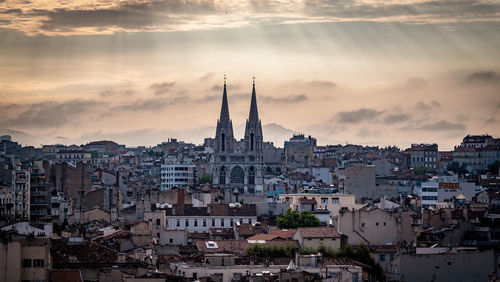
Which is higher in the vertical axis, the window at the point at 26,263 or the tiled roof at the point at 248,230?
the tiled roof at the point at 248,230

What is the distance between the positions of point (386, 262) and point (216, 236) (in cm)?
1706

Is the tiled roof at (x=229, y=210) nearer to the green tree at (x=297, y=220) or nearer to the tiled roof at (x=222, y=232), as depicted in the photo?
the green tree at (x=297, y=220)

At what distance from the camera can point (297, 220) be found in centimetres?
8544

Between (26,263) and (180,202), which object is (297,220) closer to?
(180,202)

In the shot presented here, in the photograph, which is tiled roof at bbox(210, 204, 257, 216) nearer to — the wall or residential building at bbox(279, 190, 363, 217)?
residential building at bbox(279, 190, 363, 217)

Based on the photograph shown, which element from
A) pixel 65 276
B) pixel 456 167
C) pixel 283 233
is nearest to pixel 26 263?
pixel 65 276

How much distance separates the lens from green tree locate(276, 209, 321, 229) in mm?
84562

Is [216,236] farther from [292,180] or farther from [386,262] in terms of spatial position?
[292,180]

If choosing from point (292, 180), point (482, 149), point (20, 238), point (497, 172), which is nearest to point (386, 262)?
point (20, 238)

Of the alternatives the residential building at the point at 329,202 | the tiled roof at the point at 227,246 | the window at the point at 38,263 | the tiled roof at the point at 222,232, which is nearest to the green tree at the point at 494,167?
the residential building at the point at 329,202

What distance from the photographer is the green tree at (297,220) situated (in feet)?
277

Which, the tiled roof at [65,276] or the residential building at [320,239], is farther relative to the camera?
the residential building at [320,239]

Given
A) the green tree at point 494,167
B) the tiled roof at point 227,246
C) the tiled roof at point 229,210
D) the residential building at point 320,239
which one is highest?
the green tree at point 494,167

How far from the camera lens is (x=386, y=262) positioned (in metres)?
66.1
